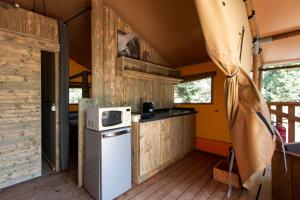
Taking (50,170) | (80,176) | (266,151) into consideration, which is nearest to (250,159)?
(266,151)

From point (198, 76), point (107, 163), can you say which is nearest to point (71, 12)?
point (107, 163)

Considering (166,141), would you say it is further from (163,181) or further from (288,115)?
(288,115)

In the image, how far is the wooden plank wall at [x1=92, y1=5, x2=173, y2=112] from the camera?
2.83 metres

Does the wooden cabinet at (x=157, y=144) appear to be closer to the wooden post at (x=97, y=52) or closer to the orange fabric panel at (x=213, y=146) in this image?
the orange fabric panel at (x=213, y=146)

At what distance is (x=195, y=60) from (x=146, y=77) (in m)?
1.40

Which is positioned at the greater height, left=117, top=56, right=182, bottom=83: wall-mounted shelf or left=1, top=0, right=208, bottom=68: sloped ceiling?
left=1, top=0, right=208, bottom=68: sloped ceiling

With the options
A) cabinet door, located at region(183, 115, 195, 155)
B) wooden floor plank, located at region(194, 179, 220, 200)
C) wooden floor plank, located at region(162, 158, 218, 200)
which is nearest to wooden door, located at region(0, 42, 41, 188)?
wooden floor plank, located at region(162, 158, 218, 200)

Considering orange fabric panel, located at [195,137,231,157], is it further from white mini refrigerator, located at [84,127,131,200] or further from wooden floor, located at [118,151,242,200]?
white mini refrigerator, located at [84,127,131,200]

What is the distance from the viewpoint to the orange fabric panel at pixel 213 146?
365cm

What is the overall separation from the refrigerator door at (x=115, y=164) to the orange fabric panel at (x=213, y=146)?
2325 millimetres

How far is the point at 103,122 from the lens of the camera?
208cm

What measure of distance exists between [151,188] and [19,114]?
2.34 m

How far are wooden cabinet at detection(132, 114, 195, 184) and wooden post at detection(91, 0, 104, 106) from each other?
80 centimetres

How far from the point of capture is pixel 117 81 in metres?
3.03
